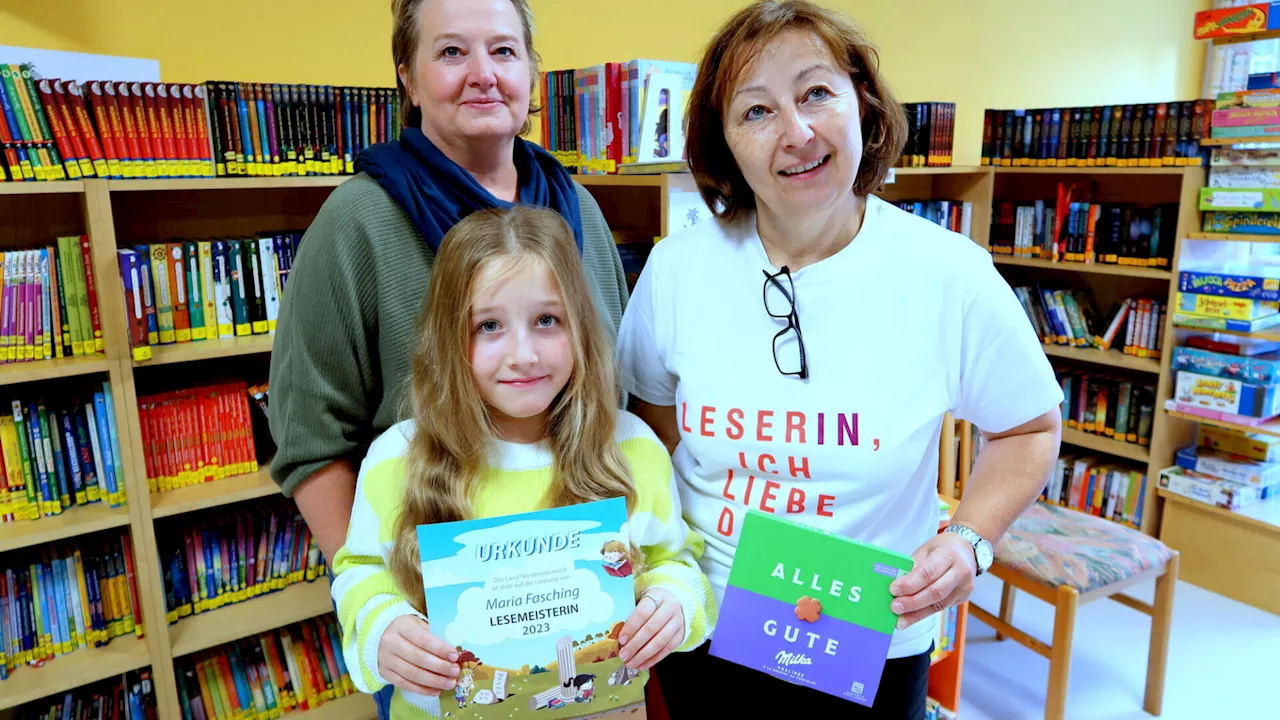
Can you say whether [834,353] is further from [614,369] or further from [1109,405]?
[1109,405]

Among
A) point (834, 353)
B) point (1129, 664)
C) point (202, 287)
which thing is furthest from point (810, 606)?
point (1129, 664)

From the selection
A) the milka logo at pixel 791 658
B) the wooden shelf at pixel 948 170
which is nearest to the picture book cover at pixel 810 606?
the milka logo at pixel 791 658

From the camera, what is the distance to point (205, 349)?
2.15 meters

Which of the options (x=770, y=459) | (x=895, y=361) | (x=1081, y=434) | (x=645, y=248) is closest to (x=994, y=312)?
(x=895, y=361)

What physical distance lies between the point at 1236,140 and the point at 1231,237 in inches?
13.7

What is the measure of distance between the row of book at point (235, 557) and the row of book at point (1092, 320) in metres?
3.11

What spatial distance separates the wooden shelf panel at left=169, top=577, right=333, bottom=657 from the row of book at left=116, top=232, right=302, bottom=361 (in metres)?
0.75

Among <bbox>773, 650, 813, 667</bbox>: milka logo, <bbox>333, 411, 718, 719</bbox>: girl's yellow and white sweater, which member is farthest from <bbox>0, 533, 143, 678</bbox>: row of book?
<bbox>773, 650, 813, 667</bbox>: milka logo

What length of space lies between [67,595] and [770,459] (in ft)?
6.48

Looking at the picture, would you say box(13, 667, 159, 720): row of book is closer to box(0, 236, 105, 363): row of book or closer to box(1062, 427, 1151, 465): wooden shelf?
box(0, 236, 105, 363): row of book

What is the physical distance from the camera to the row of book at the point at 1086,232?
3367mm

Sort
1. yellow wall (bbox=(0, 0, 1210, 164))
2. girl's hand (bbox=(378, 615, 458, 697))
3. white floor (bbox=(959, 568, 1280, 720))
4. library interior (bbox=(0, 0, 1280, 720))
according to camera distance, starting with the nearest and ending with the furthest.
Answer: girl's hand (bbox=(378, 615, 458, 697)), library interior (bbox=(0, 0, 1280, 720)), yellow wall (bbox=(0, 0, 1210, 164)), white floor (bbox=(959, 568, 1280, 720))

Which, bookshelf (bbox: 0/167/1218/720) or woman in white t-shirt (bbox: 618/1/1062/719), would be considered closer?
woman in white t-shirt (bbox: 618/1/1062/719)

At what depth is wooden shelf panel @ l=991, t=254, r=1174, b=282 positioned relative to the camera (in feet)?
11.0
